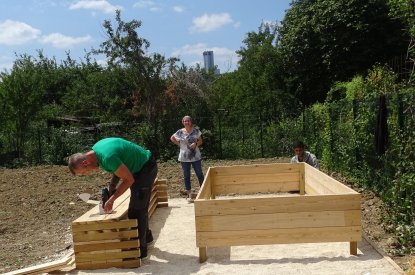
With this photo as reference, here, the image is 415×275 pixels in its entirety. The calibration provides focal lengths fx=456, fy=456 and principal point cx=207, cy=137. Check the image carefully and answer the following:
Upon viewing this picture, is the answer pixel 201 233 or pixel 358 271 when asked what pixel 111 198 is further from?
pixel 358 271

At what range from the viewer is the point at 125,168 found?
5.09m

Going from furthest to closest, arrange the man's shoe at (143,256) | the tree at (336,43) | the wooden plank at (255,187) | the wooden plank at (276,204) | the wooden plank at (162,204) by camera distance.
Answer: the tree at (336,43) → the wooden plank at (162,204) → the wooden plank at (255,187) → the man's shoe at (143,256) → the wooden plank at (276,204)

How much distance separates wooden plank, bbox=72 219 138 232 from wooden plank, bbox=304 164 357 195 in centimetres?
259

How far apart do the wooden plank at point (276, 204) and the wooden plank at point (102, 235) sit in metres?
0.84

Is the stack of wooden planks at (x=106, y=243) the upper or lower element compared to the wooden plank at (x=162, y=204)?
upper

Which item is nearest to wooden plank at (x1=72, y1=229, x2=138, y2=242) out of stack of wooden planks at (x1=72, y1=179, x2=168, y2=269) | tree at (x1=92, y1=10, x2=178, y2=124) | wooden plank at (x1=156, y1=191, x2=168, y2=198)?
stack of wooden planks at (x1=72, y1=179, x2=168, y2=269)

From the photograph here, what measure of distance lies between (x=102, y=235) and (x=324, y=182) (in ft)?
10.7

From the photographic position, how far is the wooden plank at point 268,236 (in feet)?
17.1

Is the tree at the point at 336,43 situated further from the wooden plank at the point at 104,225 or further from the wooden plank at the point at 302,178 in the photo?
the wooden plank at the point at 104,225

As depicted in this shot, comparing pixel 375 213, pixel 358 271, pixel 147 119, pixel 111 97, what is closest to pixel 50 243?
pixel 358 271

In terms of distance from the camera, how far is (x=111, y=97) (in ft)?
81.0

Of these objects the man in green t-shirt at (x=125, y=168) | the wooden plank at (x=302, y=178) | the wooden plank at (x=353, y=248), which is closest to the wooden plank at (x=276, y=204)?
the wooden plank at (x=353, y=248)

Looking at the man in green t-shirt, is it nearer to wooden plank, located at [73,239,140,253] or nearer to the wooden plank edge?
wooden plank, located at [73,239,140,253]

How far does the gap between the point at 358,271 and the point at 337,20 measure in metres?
19.0
